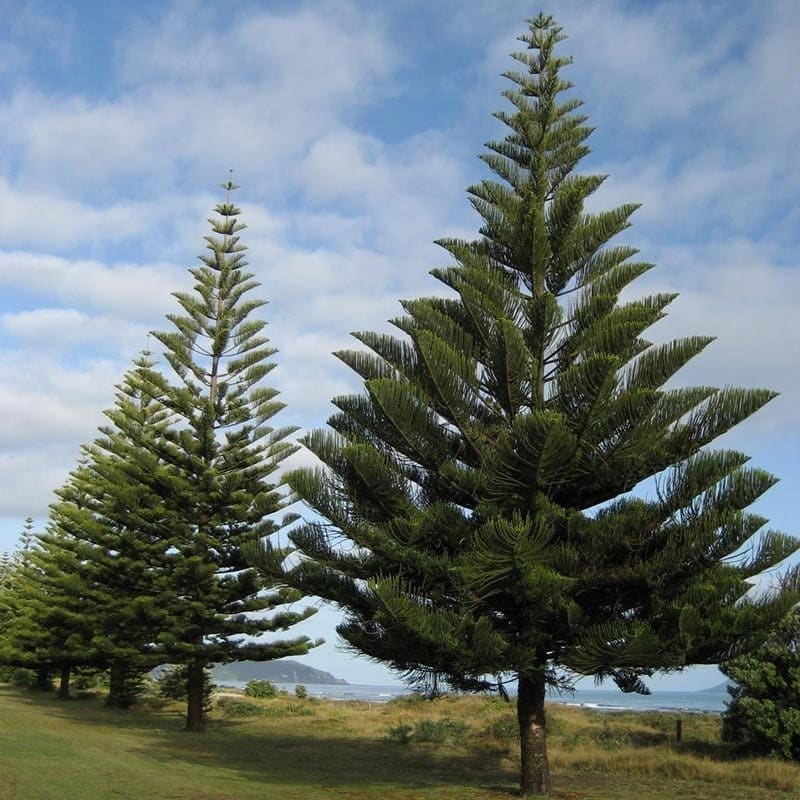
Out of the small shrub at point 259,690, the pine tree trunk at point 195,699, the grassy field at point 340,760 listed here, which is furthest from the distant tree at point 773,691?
the small shrub at point 259,690

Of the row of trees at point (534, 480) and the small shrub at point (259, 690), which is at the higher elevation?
the row of trees at point (534, 480)

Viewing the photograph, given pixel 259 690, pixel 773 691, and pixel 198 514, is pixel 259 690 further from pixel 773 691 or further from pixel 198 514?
pixel 773 691

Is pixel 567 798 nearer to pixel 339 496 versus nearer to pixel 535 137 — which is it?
pixel 339 496

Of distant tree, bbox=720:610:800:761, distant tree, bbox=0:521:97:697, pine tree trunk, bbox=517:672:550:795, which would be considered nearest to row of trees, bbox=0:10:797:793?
pine tree trunk, bbox=517:672:550:795

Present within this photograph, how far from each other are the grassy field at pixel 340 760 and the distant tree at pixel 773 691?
622 mm

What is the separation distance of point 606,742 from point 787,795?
7.01 metres

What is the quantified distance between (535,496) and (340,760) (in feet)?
19.5

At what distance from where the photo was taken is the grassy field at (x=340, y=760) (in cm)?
845

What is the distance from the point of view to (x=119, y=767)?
9398mm

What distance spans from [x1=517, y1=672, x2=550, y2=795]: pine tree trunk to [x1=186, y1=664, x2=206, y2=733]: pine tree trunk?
936cm

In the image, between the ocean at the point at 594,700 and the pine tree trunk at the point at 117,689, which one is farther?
the ocean at the point at 594,700

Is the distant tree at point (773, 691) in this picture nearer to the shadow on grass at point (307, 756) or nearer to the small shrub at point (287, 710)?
the shadow on grass at point (307, 756)

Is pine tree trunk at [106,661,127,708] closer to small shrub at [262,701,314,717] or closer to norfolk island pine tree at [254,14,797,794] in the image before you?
small shrub at [262,701,314,717]

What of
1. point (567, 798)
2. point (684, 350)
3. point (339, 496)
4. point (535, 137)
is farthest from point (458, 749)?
point (535, 137)
